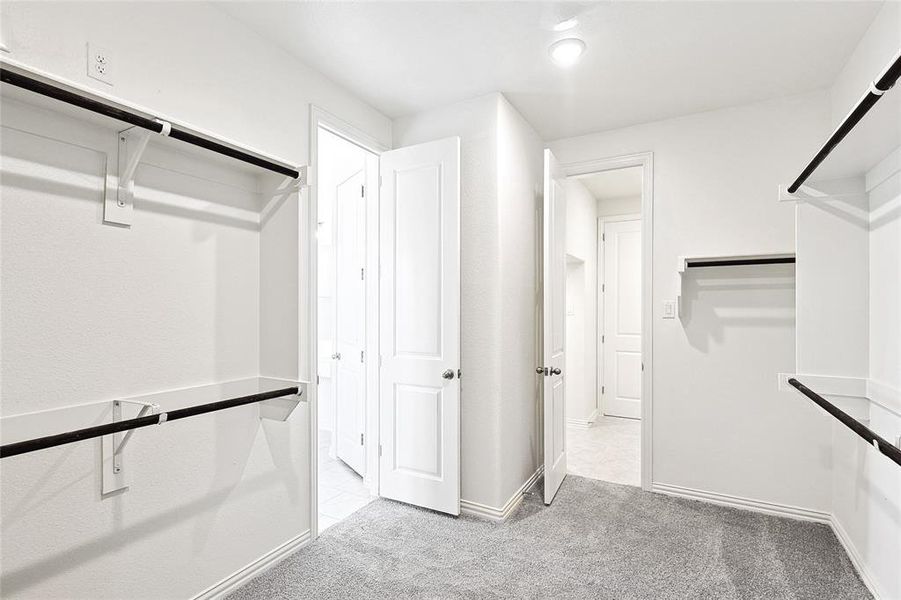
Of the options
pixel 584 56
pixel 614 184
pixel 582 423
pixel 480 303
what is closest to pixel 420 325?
pixel 480 303

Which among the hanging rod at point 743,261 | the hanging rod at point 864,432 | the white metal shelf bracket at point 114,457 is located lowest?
the white metal shelf bracket at point 114,457

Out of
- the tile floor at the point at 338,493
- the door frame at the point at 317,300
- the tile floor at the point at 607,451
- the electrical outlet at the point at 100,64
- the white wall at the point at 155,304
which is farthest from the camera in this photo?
the tile floor at the point at 607,451

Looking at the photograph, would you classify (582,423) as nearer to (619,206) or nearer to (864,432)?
(619,206)

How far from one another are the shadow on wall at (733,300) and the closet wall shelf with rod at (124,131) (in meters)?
2.60

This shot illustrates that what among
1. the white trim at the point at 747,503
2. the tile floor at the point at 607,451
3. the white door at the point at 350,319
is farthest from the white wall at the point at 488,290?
the white trim at the point at 747,503

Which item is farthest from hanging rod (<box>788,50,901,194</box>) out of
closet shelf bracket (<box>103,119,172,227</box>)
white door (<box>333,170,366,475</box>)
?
white door (<box>333,170,366,475</box>)

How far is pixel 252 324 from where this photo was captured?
2.15 metres

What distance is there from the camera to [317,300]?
8.18ft

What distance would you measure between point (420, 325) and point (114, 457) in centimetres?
162

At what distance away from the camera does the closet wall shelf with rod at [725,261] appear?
2688 mm

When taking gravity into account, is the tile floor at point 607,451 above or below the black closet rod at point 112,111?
below

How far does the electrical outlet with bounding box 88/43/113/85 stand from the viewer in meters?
1.56

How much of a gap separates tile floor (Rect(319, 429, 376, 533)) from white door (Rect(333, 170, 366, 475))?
3.3 inches

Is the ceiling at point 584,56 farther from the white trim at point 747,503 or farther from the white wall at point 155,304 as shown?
the white trim at point 747,503
